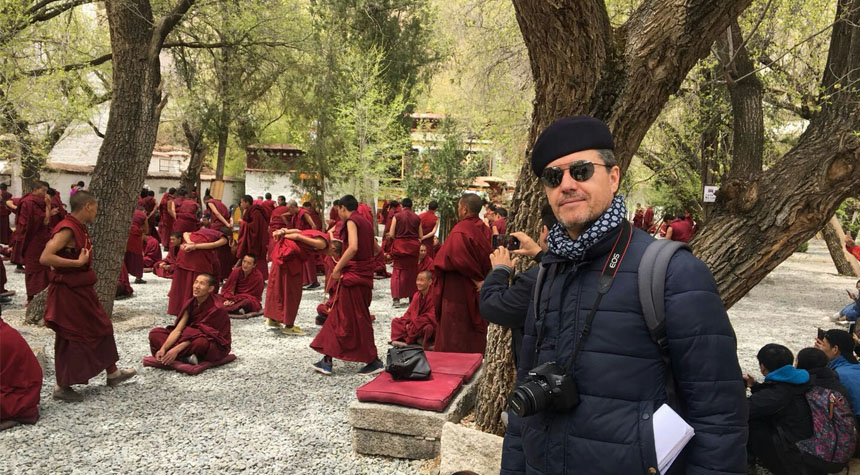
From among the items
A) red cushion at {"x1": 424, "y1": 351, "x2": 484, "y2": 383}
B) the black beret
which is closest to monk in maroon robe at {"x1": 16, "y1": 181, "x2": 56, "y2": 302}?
red cushion at {"x1": 424, "y1": 351, "x2": 484, "y2": 383}

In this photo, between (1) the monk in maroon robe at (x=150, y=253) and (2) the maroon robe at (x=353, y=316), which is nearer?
(2) the maroon robe at (x=353, y=316)

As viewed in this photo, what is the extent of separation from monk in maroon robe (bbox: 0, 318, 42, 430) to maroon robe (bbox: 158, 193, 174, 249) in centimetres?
986

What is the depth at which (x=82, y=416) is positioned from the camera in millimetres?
4824

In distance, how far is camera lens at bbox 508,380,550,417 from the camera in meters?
1.52

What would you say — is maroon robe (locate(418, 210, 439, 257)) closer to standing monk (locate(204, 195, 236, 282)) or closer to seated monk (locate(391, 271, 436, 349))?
standing monk (locate(204, 195, 236, 282))

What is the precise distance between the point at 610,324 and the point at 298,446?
3.45 m

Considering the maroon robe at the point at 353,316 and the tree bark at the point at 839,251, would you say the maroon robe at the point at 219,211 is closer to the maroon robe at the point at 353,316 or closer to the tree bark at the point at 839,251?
the maroon robe at the point at 353,316

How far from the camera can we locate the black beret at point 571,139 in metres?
1.68

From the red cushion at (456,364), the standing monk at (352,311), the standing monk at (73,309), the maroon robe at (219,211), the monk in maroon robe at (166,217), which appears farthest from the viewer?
the monk in maroon robe at (166,217)

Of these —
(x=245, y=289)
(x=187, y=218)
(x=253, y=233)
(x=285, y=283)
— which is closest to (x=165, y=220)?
(x=187, y=218)

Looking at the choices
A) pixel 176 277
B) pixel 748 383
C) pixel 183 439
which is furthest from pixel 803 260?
pixel 183 439

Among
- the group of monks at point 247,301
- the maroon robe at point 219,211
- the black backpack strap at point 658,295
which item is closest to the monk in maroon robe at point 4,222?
the group of monks at point 247,301

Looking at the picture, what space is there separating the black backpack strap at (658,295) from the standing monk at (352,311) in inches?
186

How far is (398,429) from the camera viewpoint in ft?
13.3
